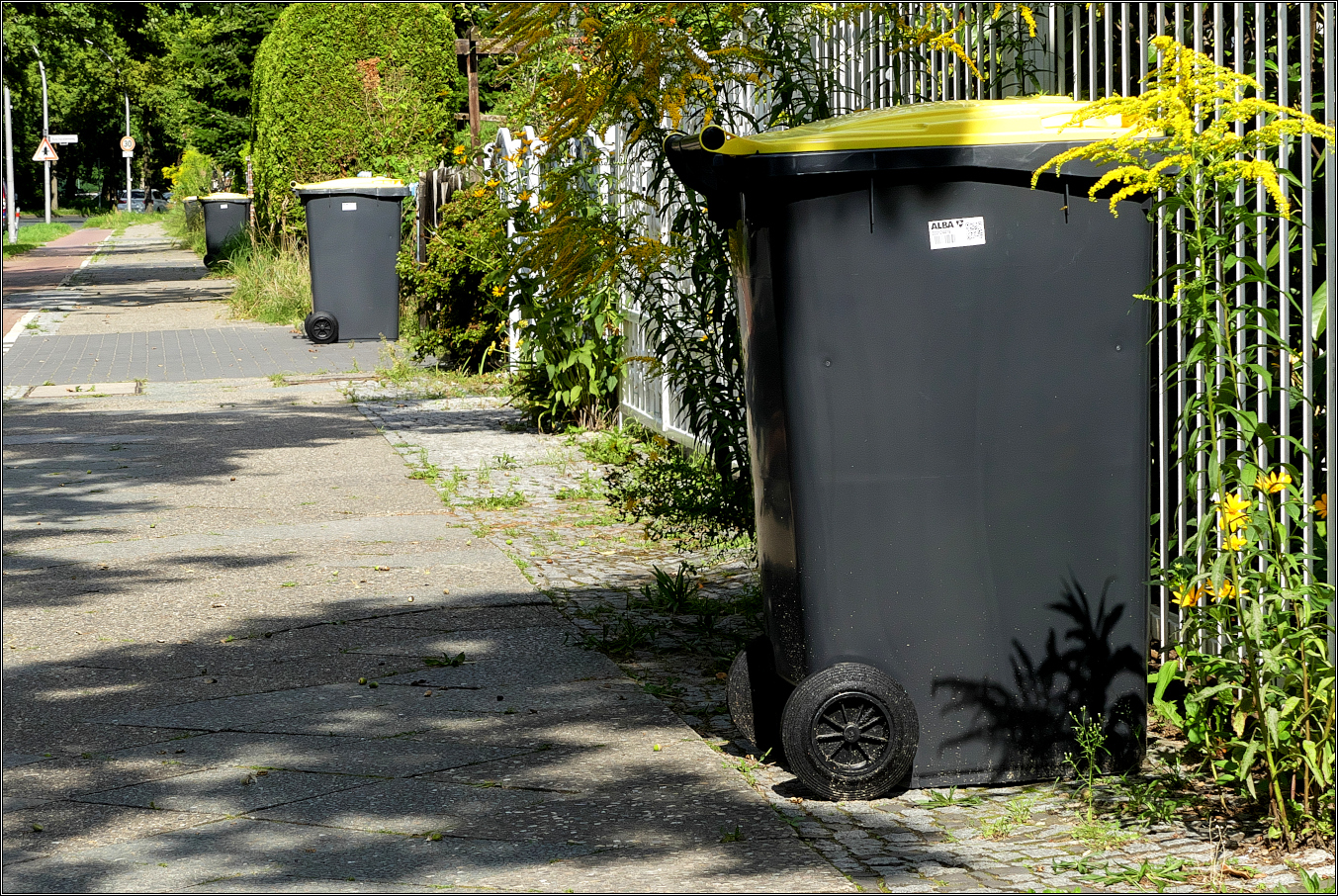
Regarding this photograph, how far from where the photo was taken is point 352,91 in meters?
22.1

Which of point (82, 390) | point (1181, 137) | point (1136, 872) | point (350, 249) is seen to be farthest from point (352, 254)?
point (1136, 872)

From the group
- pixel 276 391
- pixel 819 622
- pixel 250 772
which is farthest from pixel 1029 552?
pixel 276 391

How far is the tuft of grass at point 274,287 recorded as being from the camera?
18.3 metres

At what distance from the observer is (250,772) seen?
3746 millimetres

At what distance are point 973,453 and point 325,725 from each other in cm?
203

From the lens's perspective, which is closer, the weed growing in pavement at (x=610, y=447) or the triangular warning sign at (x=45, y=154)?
the weed growing in pavement at (x=610, y=447)

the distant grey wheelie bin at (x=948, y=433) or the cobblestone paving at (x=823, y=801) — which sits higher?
the distant grey wheelie bin at (x=948, y=433)

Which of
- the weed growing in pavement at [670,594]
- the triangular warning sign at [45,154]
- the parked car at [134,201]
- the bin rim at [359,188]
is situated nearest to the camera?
the weed growing in pavement at [670,594]

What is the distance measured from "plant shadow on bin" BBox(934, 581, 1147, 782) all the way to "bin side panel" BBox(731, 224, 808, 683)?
403 mm

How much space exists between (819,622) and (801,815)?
1.51 ft

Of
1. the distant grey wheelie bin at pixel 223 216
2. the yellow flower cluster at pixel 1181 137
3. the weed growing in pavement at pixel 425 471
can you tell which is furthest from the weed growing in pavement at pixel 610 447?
the distant grey wheelie bin at pixel 223 216

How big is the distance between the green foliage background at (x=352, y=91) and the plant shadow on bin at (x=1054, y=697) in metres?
19.3

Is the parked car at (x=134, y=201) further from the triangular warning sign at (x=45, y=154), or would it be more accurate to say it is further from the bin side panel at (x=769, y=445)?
the bin side panel at (x=769, y=445)

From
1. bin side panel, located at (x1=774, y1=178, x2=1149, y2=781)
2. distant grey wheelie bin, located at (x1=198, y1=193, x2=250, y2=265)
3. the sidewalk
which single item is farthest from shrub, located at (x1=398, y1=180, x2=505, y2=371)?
distant grey wheelie bin, located at (x1=198, y1=193, x2=250, y2=265)
